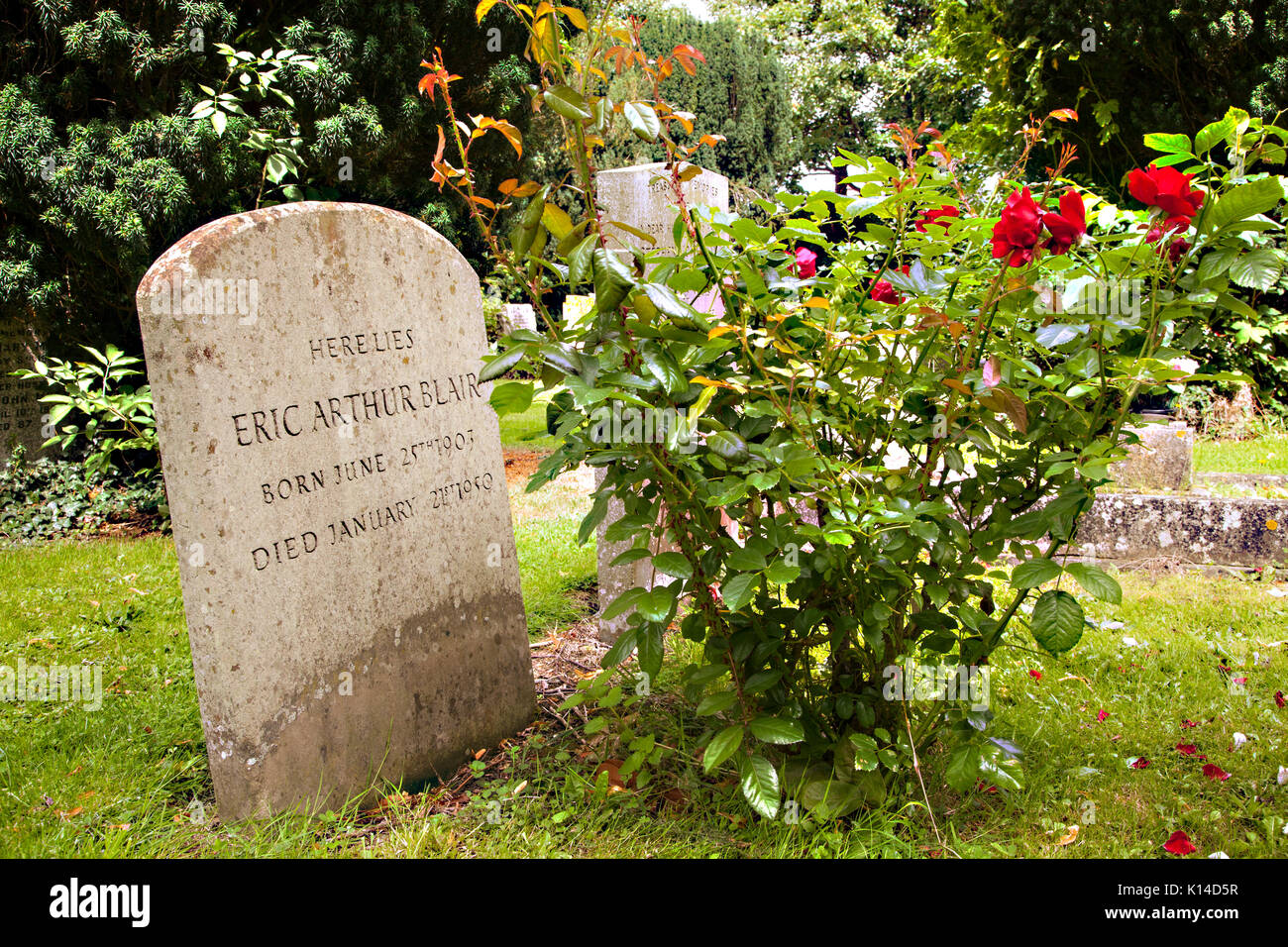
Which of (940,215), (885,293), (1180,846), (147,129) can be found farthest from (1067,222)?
(147,129)

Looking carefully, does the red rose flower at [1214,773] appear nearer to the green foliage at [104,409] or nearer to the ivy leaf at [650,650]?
the ivy leaf at [650,650]

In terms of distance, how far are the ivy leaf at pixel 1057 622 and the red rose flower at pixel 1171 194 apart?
0.77 meters

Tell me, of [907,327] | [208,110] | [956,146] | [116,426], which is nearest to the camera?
[907,327]

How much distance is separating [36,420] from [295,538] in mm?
5053

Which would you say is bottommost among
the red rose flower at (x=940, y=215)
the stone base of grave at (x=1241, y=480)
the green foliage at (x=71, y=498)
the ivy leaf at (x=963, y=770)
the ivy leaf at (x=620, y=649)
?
the stone base of grave at (x=1241, y=480)

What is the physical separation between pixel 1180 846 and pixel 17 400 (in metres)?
7.08

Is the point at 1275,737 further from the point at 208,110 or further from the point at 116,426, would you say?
the point at 116,426

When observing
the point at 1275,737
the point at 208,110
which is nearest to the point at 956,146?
the point at 208,110

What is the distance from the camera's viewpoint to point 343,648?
2375 mm

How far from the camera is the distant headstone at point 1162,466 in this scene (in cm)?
497

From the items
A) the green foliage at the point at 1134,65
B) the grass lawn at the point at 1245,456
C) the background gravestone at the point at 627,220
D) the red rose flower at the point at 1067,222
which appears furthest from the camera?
the green foliage at the point at 1134,65

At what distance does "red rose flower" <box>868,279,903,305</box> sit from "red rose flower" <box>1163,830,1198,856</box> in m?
1.42

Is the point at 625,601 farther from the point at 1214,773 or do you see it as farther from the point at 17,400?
the point at 17,400

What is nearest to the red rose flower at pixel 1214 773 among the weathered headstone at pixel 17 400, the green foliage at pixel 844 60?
the weathered headstone at pixel 17 400
